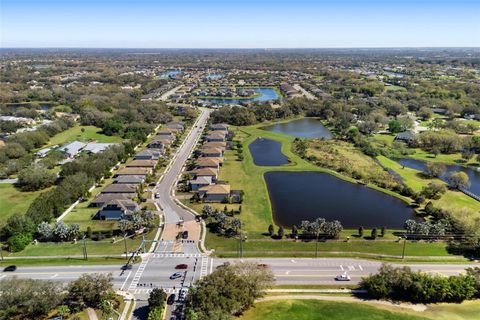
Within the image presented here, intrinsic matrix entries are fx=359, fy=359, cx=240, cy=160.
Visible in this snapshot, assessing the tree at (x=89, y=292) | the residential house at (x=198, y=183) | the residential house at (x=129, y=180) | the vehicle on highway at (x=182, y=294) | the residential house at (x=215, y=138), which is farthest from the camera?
the residential house at (x=215, y=138)

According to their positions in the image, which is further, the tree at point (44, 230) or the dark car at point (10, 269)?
the tree at point (44, 230)

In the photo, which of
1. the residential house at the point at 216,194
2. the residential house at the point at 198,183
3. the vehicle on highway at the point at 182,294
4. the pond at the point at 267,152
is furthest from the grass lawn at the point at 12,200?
the pond at the point at 267,152

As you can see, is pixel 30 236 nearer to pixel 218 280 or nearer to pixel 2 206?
pixel 2 206

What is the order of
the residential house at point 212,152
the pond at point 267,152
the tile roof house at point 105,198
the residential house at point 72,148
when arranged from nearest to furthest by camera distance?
the tile roof house at point 105,198 < the pond at point 267,152 < the residential house at point 212,152 < the residential house at point 72,148

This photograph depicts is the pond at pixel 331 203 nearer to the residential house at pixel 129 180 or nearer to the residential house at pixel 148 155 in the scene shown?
the residential house at pixel 129 180

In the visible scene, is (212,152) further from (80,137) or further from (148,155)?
(80,137)
